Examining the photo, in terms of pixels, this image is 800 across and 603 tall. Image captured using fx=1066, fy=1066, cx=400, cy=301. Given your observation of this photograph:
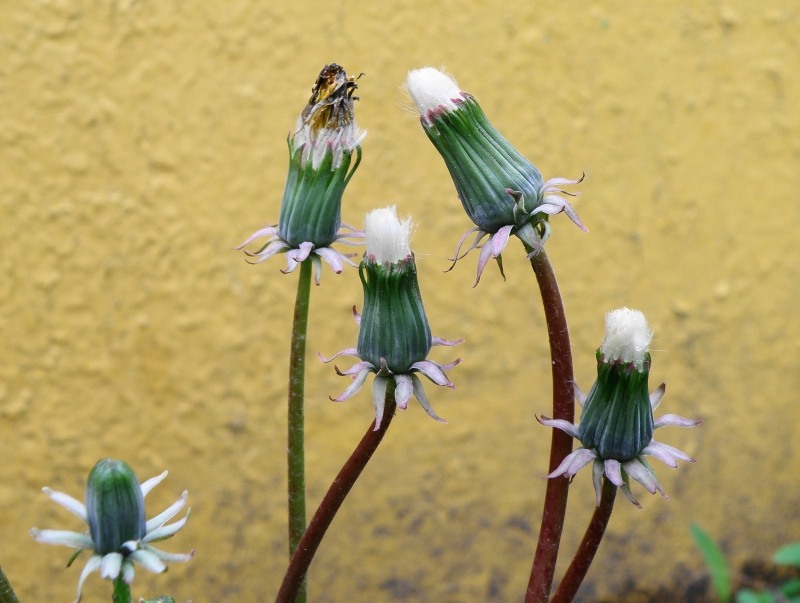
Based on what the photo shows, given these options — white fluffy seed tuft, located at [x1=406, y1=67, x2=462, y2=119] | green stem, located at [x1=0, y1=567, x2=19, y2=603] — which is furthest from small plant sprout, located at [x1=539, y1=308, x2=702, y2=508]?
green stem, located at [x1=0, y1=567, x2=19, y2=603]

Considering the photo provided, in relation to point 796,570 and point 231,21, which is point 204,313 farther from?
point 796,570

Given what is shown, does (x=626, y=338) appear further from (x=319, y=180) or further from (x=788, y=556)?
(x=788, y=556)

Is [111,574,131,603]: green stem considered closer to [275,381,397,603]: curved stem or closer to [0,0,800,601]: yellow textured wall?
[275,381,397,603]: curved stem

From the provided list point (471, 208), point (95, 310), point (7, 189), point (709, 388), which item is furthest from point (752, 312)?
point (471, 208)

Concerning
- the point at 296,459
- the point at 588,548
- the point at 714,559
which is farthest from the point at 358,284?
the point at 588,548

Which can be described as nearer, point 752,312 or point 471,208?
point 471,208

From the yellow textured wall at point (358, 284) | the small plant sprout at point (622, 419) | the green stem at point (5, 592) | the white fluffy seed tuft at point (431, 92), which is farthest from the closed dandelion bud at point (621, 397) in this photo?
the yellow textured wall at point (358, 284)
